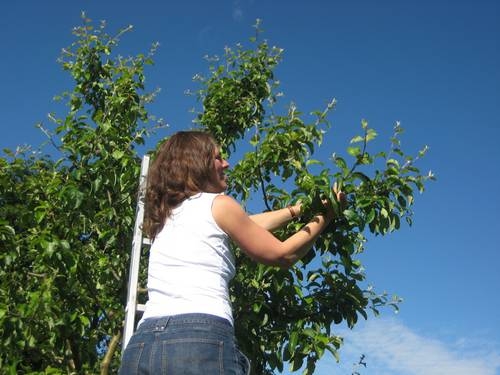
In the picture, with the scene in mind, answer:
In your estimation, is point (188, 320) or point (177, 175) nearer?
point (188, 320)

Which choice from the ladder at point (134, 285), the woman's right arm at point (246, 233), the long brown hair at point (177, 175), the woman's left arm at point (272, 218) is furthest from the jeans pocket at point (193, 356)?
the ladder at point (134, 285)

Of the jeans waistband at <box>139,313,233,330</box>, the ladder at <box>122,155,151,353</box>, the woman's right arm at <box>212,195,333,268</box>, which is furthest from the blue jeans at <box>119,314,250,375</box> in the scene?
the ladder at <box>122,155,151,353</box>

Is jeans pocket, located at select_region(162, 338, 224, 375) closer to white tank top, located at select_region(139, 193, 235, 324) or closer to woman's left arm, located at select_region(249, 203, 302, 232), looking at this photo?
white tank top, located at select_region(139, 193, 235, 324)

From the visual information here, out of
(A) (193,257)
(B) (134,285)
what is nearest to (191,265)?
(A) (193,257)

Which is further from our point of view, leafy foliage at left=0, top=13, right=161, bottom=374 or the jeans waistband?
leafy foliage at left=0, top=13, right=161, bottom=374

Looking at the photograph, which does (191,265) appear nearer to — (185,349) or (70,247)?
(185,349)

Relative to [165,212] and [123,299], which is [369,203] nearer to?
[165,212]

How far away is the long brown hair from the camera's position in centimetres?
219

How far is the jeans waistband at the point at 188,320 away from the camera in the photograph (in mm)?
1880

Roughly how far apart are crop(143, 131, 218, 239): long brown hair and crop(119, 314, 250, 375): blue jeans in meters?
0.42

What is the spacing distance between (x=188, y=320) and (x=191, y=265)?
0.62 feet

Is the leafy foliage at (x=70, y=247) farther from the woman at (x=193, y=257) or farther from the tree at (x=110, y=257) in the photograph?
the woman at (x=193, y=257)

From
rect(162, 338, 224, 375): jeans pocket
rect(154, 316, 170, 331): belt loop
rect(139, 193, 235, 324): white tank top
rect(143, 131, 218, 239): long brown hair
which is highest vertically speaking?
rect(143, 131, 218, 239): long brown hair

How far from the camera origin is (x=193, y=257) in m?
2.01
